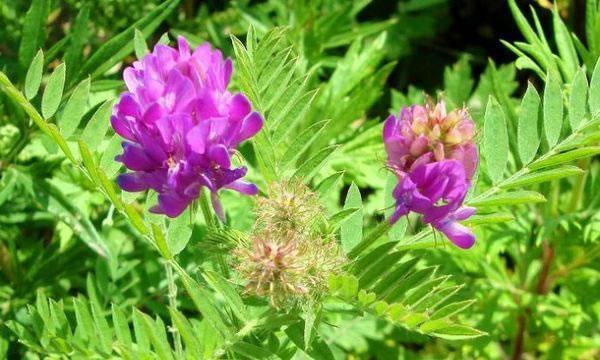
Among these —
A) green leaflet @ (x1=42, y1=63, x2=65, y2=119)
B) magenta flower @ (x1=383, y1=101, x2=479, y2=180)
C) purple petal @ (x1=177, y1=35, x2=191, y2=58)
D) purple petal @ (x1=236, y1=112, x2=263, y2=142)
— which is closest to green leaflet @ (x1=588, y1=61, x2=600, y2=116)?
magenta flower @ (x1=383, y1=101, x2=479, y2=180)

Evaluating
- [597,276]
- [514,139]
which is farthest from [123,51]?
[597,276]

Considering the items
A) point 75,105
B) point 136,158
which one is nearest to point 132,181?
point 136,158

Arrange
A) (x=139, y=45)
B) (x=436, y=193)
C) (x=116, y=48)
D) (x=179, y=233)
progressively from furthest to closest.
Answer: (x=116, y=48) → (x=139, y=45) → (x=179, y=233) → (x=436, y=193)

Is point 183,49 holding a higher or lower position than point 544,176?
higher

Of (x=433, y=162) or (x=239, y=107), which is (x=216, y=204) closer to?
(x=239, y=107)

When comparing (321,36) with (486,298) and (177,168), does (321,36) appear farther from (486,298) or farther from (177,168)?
(177,168)

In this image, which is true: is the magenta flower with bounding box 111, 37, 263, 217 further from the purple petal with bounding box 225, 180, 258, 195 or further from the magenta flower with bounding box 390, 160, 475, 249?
the magenta flower with bounding box 390, 160, 475, 249

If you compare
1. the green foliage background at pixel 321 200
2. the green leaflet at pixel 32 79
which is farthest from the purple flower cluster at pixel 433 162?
the green leaflet at pixel 32 79

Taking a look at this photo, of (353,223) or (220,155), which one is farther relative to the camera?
(353,223)

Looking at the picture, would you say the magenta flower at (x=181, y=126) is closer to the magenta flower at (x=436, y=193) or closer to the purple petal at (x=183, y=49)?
the purple petal at (x=183, y=49)
